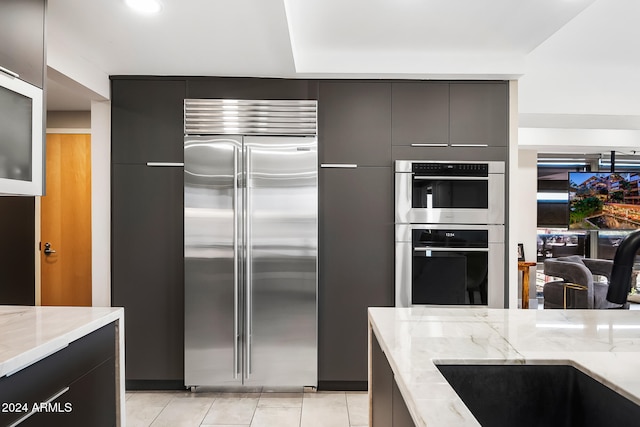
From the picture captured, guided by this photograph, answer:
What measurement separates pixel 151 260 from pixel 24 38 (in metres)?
1.76

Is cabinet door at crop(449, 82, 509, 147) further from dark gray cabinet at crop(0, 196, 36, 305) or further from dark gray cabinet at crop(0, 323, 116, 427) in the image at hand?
dark gray cabinet at crop(0, 196, 36, 305)

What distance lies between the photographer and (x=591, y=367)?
41.0 inches

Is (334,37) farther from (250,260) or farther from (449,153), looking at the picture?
(250,260)

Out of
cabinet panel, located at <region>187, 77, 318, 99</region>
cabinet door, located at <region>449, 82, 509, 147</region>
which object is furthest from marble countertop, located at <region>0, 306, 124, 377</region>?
cabinet door, located at <region>449, 82, 509, 147</region>

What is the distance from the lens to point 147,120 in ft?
10.0

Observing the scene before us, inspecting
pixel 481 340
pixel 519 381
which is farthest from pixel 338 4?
pixel 519 381

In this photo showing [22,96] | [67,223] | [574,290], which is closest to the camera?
[22,96]

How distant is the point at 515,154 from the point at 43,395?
318 cm

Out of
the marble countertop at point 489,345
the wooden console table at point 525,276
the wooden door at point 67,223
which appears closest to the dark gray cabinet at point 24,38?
the marble countertop at point 489,345

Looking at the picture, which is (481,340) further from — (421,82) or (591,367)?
(421,82)

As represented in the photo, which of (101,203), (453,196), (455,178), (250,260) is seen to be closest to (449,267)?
(453,196)

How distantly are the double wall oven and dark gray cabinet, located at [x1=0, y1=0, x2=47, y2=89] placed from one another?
7.39 ft

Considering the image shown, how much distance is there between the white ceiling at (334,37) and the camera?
2184 millimetres

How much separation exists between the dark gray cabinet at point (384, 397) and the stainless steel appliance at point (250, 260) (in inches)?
52.3
